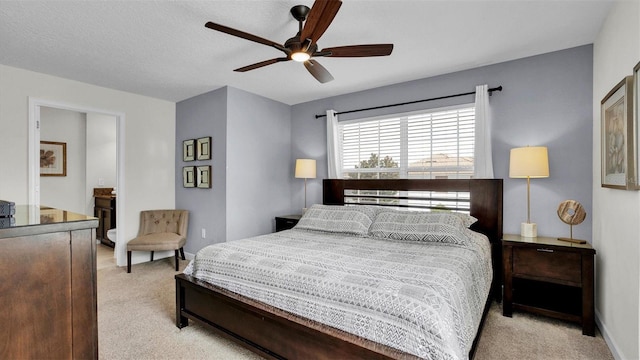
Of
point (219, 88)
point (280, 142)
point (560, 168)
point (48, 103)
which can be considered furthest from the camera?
point (280, 142)

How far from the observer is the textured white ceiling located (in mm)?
2246

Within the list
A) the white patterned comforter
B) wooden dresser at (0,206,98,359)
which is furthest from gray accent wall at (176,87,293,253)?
wooden dresser at (0,206,98,359)

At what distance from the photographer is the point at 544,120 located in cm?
302

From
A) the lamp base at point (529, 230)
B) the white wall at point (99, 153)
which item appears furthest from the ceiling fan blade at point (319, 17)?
the white wall at point (99, 153)

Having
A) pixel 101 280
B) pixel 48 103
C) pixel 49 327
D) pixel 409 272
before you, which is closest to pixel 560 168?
pixel 409 272

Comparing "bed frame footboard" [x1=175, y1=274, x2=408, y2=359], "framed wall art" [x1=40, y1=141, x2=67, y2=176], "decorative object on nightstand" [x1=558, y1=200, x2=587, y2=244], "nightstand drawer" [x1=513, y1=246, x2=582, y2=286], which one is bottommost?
"bed frame footboard" [x1=175, y1=274, x2=408, y2=359]

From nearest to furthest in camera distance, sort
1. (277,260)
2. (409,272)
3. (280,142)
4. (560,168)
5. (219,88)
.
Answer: (409,272) < (277,260) < (560,168) < (219,88) < (280,142)

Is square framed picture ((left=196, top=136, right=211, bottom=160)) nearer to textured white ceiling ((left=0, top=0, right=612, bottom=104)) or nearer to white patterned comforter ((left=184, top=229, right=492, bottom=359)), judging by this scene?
textured white ceiling ((left=0, top=0, right=612, bottom=104))

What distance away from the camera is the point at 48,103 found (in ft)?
11.9

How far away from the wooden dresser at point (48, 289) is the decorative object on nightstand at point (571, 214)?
3.42 m

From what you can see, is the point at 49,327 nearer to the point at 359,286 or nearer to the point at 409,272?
the point at 359,286

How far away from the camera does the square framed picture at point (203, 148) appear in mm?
4223

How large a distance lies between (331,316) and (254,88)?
3.31 meters

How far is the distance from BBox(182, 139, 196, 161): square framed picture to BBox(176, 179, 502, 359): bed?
216 cm
